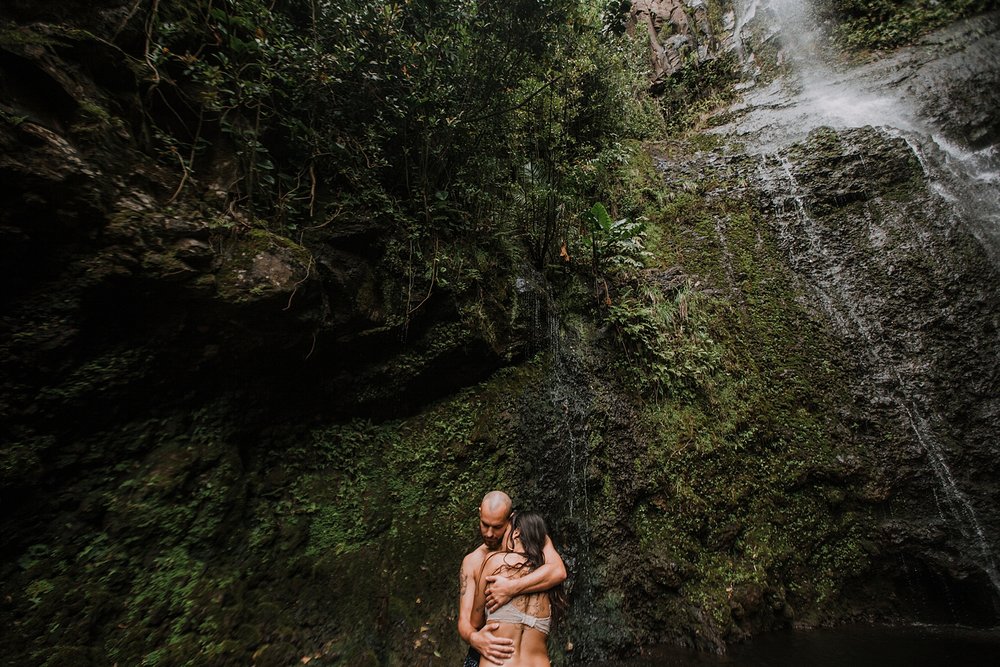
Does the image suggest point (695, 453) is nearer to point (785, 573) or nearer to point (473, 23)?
point (785, 573)

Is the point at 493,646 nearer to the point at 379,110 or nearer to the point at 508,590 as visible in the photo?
the point at 508,590

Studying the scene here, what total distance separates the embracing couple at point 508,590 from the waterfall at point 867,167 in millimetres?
5357

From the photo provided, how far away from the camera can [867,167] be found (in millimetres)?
6285

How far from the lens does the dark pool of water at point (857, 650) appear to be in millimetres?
3490

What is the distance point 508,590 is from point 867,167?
27.4 feet

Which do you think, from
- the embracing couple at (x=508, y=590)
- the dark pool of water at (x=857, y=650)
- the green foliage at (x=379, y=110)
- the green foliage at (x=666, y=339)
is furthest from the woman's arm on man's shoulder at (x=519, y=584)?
the green foliage at (x=666, y=339)

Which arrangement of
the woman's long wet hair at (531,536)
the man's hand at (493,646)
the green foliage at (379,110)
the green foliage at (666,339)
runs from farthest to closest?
the green foliage at (666,339), the green foliage at (379,110), the woman's long wet hair at (531,536), the man's hand at (493,646)

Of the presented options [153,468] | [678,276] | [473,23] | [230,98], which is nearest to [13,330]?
[153,468]

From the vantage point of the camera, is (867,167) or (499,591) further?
(867,167)

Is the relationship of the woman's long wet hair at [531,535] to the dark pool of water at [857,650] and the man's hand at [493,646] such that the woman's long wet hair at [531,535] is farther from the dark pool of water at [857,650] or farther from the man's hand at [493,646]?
the dark pool of water at [857,650]

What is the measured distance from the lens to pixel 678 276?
6.28 metres

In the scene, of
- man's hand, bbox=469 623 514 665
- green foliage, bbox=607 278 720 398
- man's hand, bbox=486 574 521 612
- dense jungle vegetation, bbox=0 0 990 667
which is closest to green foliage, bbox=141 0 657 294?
dense jungle vegetation, bbox=0 0 990 667

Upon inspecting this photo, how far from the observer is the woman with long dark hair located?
2.16m

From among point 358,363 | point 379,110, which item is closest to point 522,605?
point 358,363
